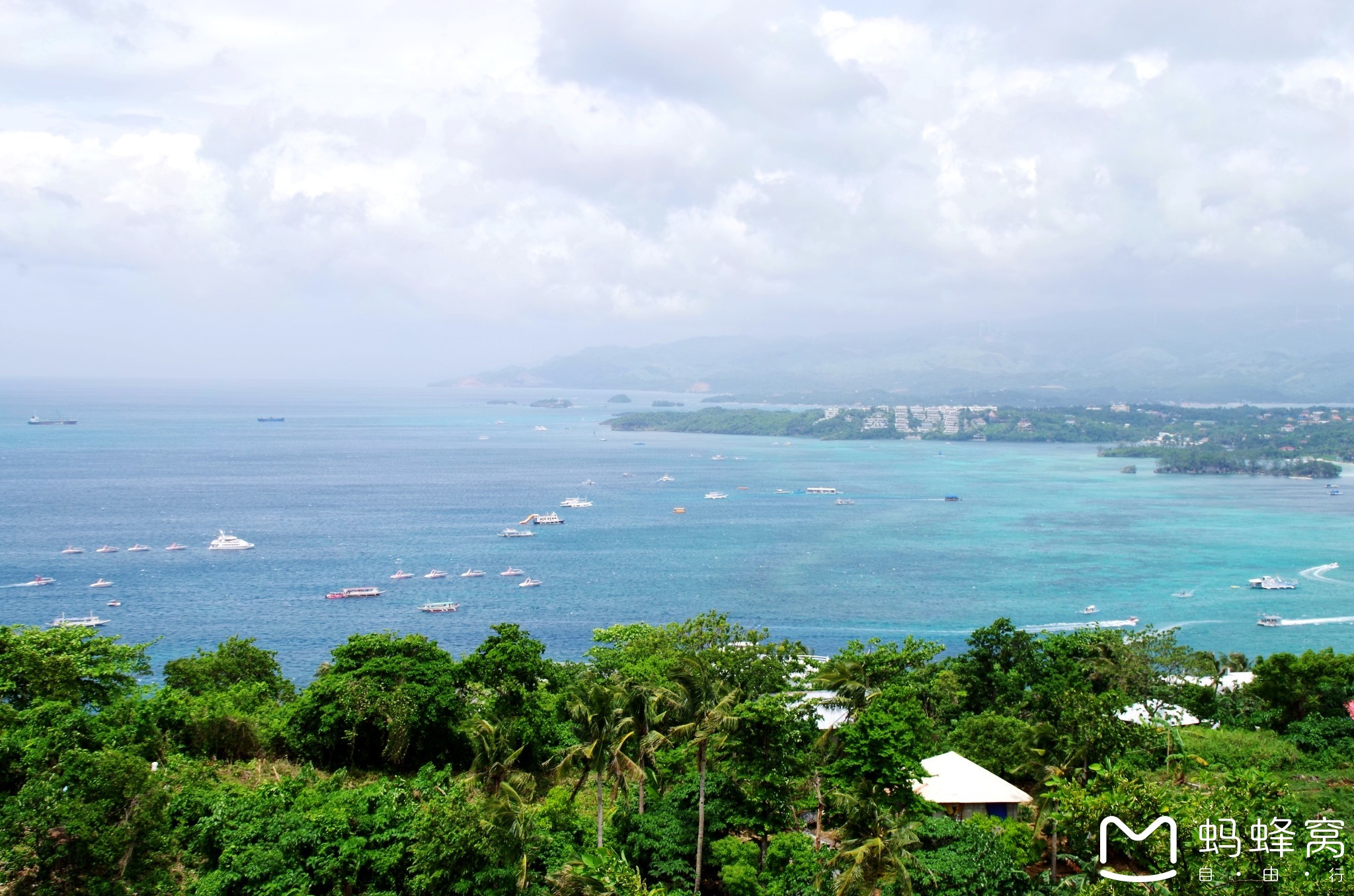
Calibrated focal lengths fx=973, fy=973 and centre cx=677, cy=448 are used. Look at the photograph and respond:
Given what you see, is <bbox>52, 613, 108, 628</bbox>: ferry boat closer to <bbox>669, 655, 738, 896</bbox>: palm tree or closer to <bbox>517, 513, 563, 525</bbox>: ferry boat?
<bbox>517, 513, 563, 525</bbox>: ferry boat

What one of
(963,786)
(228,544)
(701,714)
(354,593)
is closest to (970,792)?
(963,786)

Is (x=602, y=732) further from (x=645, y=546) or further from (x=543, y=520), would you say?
(x=543, y=520)

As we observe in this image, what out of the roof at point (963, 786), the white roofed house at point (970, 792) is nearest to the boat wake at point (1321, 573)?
the roof at point (963, 786)

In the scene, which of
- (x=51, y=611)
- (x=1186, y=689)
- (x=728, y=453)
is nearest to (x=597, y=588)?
(x=51, y=611)

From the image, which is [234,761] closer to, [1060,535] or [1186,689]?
[1186,689]

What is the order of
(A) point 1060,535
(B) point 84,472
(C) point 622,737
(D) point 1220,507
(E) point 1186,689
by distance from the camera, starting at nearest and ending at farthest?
(C) point 622,737, (E) point 1186,689, (A) point 1060,535, (D) point 1220,507, (B) point 84,472

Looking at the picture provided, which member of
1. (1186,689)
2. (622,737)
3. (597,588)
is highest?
(622,737)

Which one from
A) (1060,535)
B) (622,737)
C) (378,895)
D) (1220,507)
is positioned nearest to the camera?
(378,895)
